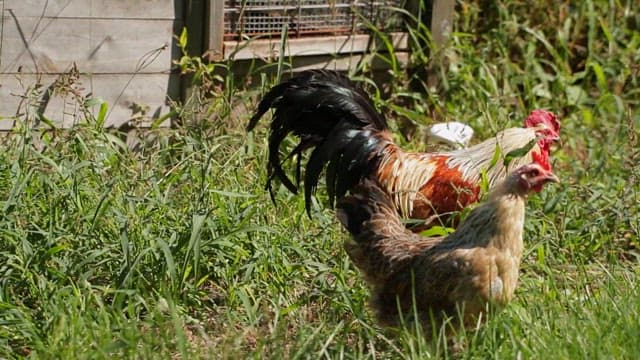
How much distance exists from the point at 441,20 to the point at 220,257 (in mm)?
2874

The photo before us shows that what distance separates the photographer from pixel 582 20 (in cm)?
769

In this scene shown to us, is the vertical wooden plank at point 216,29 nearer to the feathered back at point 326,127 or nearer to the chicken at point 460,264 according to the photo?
the feathered back at point 326,127

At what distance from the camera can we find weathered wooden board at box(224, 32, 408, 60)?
5.98m

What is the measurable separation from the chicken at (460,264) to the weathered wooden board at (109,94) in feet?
7.03

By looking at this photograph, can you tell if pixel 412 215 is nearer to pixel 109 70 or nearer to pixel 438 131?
pixel 438 131

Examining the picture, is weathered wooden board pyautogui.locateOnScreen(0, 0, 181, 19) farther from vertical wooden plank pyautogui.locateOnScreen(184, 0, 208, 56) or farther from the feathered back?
the feathered back

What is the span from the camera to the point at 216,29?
19.2 ft

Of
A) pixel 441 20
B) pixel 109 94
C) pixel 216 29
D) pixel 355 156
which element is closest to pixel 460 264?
pixel 355 156

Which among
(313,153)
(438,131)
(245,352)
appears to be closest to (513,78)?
(438,131)

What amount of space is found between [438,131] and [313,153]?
1.33 meters

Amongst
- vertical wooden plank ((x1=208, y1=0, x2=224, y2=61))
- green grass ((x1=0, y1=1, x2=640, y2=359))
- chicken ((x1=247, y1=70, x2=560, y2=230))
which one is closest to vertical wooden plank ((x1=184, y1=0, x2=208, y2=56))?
vertical wooden plank ((x1=208, y1=0, x2=224, y2=61))

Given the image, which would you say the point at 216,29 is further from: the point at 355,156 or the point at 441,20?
the point at 441,20

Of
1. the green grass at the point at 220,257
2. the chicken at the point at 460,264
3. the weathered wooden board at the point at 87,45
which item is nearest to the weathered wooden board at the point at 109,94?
the weathered wooden board at the point at 87,45

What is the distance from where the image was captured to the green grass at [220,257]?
3.79 meters
